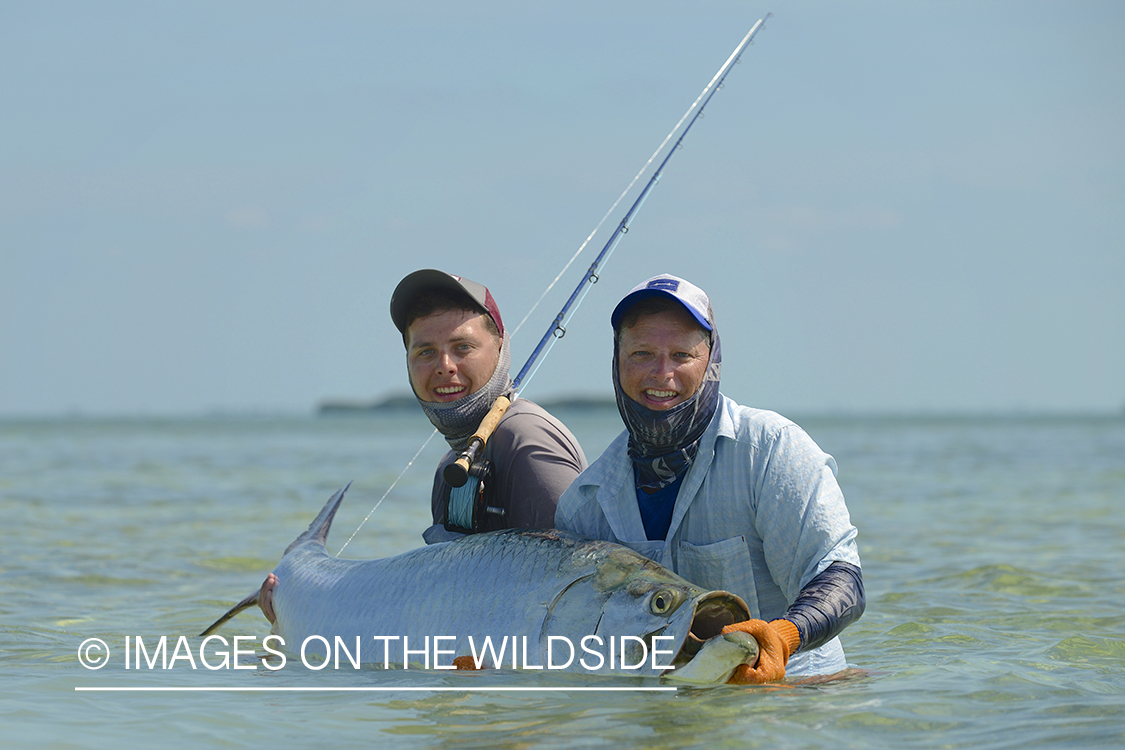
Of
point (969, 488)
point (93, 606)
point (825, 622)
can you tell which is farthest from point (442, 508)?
point (969, 488)

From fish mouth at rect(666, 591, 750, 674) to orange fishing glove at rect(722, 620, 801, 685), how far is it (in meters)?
0.12

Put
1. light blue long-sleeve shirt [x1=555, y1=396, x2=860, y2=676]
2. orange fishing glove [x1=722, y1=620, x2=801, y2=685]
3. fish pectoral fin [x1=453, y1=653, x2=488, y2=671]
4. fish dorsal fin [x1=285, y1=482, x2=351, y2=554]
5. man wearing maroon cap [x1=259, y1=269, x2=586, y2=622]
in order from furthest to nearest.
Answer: fish dorsal fin [x1=285, y1=482, x2=351, y2=554], man wearing maroon cap [x1=259, y1=269, x2=586, y2=622], fish pectoral fin [x1=453, y1=653, x2=488, y2=671], light blue long-sleeve shirt [x1=555, y1=396, x2=860, y2=676], orange fishing glove [x1=722, y1=620, x2=801, y2=685]

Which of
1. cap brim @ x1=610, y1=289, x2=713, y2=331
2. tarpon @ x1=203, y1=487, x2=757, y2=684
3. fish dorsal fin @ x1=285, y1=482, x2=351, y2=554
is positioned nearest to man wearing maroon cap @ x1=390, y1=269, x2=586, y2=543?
tarpon @ x1=203, y1=487, x2=757, y2=684

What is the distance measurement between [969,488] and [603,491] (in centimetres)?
1468

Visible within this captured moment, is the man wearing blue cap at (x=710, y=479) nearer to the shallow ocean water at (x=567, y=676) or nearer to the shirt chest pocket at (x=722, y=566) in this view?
the shirt chest pocket at (x=722, y=566)

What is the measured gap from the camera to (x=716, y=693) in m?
3.91

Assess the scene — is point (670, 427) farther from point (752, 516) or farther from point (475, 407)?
point (475, 407)

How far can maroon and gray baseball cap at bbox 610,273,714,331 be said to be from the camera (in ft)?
12.9

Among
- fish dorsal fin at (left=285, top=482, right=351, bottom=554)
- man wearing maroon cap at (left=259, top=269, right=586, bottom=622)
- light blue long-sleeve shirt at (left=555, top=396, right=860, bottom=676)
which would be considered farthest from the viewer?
fish dorsal fin at (left=285, top=482, right=351, bottom=554)

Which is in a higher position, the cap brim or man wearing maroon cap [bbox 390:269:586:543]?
the cap brim

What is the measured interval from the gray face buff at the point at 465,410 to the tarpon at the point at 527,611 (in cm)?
68

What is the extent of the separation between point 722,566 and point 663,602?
0.52m

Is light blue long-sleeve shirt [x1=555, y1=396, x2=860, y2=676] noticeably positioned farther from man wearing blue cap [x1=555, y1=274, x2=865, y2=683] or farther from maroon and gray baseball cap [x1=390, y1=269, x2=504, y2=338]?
maroon and gray baseball cap [x1=390, y1=269, x2=504, y2=338]

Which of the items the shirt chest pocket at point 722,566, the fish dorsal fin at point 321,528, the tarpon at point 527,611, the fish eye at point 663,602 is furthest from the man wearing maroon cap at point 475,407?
the fish eye at point 663,602
